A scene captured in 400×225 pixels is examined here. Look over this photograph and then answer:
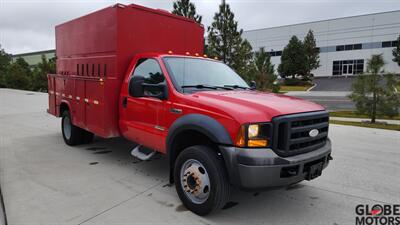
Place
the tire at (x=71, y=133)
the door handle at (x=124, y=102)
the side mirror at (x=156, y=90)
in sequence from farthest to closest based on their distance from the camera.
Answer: the tire at (x=71, y=133), the door handle at (x=124, y=102), the side mirror at (x=156, y=90)

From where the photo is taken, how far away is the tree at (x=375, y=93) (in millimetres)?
11805

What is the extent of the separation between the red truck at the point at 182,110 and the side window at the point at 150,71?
0.7 inches

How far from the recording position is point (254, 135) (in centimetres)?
301

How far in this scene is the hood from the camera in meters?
3.05

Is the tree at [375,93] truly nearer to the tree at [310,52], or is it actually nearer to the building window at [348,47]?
the tree at [310,52]

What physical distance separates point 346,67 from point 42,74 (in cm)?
5110

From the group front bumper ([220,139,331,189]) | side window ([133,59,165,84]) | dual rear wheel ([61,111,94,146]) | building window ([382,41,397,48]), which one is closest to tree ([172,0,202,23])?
dual rear wheel ([61,111,94,146])

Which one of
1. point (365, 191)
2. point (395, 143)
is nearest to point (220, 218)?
point (365, 191)

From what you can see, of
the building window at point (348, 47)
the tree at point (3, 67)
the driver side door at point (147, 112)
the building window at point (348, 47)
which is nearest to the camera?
the driver side door at point (147, 112)

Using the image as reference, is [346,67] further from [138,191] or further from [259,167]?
[259,167]

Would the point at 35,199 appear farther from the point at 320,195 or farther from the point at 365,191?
the point at 365,191

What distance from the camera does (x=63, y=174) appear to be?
15.7 ft

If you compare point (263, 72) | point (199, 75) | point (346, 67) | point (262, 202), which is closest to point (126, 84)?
point (199, 75)

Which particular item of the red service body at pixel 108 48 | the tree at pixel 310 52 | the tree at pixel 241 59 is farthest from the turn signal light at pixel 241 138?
the tree at pixel 310 52
